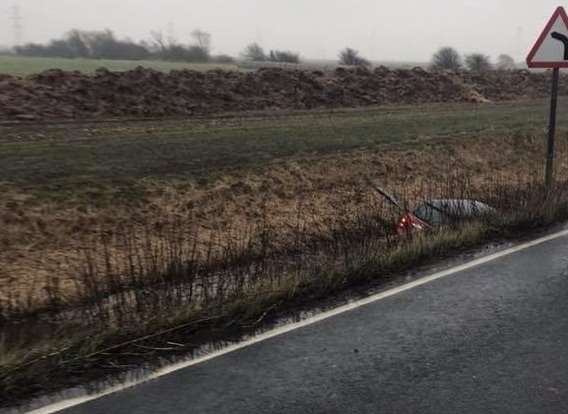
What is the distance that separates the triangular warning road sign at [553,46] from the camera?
11234mm

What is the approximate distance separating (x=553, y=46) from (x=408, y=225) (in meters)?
4.26

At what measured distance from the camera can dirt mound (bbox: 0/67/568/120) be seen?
21.0m

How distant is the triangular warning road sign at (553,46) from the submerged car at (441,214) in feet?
8.03

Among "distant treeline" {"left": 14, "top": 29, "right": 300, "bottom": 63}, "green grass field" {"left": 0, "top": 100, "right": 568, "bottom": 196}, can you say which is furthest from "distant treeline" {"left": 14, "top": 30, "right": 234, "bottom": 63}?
"green grass field" {"left": 0, "top": 100, "right": 568, "bottom": 196}

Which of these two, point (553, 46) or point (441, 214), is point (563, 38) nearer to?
point (553, 46)

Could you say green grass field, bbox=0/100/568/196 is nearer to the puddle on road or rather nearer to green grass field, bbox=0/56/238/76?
the puddle on road

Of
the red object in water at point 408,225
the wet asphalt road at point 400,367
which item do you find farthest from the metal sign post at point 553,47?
the wet asphalt road at point 400,367

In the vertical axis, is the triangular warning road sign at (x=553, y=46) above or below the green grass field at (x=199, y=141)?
above

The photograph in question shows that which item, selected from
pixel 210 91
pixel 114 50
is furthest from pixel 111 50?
pixel 210 91

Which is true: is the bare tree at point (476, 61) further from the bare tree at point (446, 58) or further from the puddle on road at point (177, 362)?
the puddle on road at point (177, 362)

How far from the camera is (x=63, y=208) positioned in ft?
36.7

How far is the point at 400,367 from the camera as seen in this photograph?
5168 millimetres

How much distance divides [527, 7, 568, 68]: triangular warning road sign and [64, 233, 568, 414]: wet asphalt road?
5.56 m

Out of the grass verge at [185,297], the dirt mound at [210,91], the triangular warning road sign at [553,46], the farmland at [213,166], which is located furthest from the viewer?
the dirt mound at [210,91]
